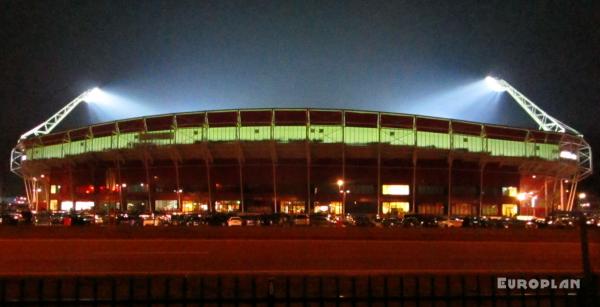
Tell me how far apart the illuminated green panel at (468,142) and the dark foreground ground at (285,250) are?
144ft

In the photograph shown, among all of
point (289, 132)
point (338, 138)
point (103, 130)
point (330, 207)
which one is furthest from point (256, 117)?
point (103, 130)

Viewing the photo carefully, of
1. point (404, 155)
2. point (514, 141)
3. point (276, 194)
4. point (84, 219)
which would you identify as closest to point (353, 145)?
point (404, 155)

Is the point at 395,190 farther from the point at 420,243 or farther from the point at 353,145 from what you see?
the point at 420,243

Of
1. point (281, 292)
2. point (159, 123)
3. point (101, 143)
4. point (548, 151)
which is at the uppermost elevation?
point (159, 123)

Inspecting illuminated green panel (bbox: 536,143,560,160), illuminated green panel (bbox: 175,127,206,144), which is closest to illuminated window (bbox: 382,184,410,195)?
illuminated green panel (bbox: 536,143,560,160)

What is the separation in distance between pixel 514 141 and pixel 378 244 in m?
53.7

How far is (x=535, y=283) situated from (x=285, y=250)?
1169 cm

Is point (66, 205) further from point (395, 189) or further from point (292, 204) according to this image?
point (395, 189)

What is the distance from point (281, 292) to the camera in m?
13.0

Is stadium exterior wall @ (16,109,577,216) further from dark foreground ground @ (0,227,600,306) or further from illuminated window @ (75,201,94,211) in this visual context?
dark foreground ground @ (0,227,600,306)

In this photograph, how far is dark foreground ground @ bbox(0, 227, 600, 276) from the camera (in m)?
18.1

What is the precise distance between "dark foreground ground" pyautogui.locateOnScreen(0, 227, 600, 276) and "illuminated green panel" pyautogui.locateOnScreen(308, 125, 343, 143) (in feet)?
131

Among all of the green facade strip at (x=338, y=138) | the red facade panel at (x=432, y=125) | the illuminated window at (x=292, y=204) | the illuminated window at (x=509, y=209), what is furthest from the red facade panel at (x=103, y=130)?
the illuminated window at (x=509, y=209)

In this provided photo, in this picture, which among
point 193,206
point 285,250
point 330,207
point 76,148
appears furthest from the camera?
point 76,148
